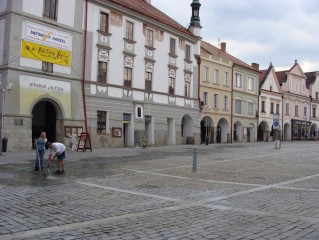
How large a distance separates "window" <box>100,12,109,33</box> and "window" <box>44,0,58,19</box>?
175 inches

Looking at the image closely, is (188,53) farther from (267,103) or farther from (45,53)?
(267,103)

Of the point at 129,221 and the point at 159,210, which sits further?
the point at 159,210

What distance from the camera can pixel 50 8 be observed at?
2836 centimetres

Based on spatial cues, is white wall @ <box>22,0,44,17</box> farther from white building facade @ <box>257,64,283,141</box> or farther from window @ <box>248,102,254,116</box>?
white building facade @ <box>257,64,283,141</box>

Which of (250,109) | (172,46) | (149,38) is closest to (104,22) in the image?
(149,38)

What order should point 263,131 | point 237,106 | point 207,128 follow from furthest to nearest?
point 263,131, point 237,106, point 207,128

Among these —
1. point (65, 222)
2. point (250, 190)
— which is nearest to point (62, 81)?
point (250, 190)

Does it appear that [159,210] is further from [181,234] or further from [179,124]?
[179,124]

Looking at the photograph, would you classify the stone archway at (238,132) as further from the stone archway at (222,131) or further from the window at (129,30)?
the window at (129,30)

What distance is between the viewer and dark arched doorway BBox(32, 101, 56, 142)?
30188mm

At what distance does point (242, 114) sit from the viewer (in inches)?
2046

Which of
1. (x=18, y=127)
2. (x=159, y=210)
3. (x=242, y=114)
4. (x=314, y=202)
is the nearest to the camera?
(x=159, y=210)

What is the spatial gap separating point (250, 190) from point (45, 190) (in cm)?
588

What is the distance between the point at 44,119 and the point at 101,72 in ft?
19.2
